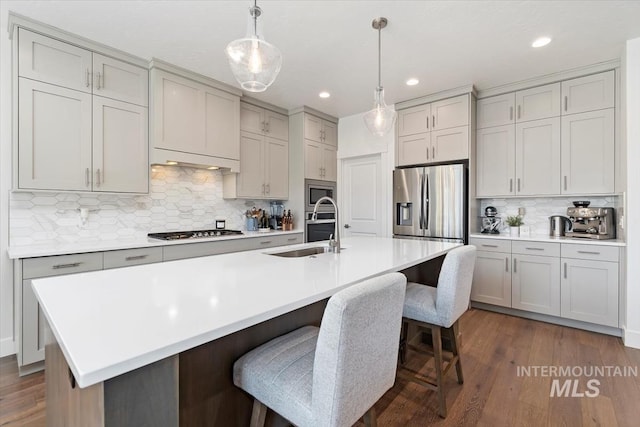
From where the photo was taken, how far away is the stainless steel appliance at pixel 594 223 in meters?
3.00

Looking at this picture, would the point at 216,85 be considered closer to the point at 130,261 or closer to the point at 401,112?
the point at 130,261

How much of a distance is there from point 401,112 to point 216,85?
2318 millimetres

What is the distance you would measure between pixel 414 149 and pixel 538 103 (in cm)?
136

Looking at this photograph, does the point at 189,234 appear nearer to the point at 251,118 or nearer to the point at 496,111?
the point at 251,118

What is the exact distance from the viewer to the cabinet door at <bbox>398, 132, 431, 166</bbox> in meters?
→ 3.88

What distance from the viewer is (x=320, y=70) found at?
3.16 m

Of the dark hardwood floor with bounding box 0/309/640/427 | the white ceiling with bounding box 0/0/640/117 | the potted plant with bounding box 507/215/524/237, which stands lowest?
the dark hardwood floor with bounding box 0/309/640/427

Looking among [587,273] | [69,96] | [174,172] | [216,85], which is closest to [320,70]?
[216,85]

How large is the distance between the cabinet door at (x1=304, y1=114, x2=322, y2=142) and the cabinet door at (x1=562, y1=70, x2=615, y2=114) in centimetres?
287

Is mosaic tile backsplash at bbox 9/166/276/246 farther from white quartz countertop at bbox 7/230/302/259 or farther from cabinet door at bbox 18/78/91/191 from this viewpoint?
cabinet door at bbox 18/78/91/191

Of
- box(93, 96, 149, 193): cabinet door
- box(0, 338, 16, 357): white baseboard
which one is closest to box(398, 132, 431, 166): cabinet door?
box(93, 96, 149, 193): cabinet door

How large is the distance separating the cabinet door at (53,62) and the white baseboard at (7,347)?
206cm

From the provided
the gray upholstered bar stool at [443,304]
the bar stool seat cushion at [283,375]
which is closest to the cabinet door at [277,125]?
the gray upholstered bar stool at [443,304]

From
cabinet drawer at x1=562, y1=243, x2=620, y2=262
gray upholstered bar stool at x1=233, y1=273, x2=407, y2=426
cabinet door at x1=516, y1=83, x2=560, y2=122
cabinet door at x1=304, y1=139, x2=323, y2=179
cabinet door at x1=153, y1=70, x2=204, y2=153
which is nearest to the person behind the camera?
gray upholstered bar stool at x1=233, y1=273, x2=407, y2=426
